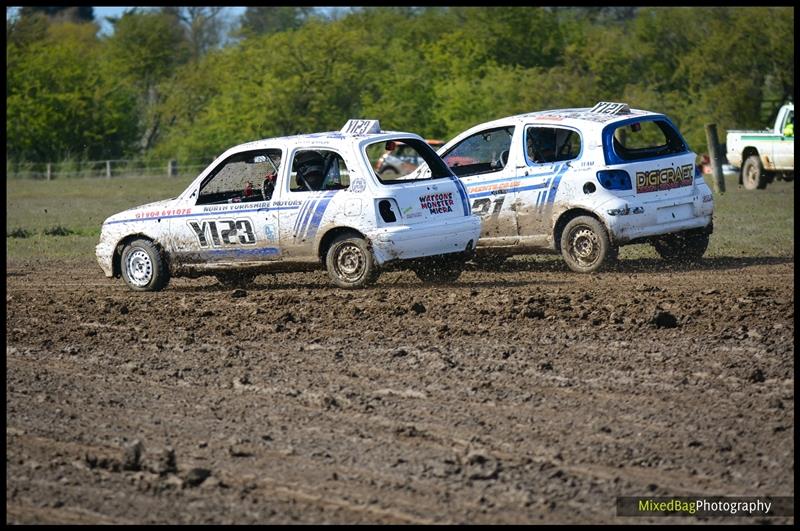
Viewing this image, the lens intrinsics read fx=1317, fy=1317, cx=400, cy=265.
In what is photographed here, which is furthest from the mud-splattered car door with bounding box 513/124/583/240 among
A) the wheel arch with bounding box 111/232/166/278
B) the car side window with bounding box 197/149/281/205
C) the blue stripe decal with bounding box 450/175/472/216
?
the wheel arch with bounding box 111/232/166/278

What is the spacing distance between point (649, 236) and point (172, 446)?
7948mm

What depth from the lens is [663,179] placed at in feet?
46.1

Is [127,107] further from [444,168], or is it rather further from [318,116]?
[444,168]

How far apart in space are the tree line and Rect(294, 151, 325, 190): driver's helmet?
32.4 metres

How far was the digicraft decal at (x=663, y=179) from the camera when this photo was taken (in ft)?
45.6

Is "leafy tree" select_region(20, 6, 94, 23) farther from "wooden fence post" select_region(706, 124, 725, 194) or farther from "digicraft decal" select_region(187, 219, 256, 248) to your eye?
"digicraft decal" select_region(187, 219, 256, 248)

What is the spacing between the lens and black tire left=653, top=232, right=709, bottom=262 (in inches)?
583

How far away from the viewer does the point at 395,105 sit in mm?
50250

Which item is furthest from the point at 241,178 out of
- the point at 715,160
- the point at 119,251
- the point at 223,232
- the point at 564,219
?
the point at 715,160

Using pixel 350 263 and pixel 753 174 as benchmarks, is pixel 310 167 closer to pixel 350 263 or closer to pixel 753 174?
pixel 350 263

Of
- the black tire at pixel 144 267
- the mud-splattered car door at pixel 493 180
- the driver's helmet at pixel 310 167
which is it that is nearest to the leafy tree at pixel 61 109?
the mud-splattered car door at pixel 493 180

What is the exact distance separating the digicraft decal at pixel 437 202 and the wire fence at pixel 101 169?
36093 mm

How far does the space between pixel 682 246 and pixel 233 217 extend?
17.3 ft

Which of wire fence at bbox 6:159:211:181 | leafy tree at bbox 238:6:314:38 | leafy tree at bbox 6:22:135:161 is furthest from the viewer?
leafy tree at bbox 238:6:314:38
